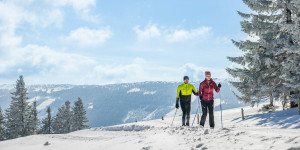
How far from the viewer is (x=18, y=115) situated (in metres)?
38.5

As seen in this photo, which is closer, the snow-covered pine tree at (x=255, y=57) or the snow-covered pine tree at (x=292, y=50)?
the snow-covered pine tree at (x=292, y=50)

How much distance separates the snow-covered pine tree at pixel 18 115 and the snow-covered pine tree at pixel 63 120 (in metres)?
11.1

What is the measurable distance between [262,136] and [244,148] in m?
0.71

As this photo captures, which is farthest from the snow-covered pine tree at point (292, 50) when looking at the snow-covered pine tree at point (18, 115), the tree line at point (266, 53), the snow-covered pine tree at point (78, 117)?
the snow-covered pine tree at point (78, 117)

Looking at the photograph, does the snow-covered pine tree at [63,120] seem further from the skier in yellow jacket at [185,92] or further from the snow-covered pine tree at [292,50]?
A: the skier in yellow jacket at [185,92]

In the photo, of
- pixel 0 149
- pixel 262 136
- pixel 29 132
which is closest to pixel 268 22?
pixel 262 136

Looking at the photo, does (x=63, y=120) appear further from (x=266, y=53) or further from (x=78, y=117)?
(x=266, y=53)

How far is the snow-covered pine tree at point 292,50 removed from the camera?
14.2 meters

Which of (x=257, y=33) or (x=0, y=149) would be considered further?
(x=257, y=33)

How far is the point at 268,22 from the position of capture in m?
19.1

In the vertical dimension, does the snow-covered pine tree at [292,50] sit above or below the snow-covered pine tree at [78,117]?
above

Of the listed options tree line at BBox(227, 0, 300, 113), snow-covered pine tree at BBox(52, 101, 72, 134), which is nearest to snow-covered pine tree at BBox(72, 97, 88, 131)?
snow-covered pine tree at BBox(52, 101, 72, 134)

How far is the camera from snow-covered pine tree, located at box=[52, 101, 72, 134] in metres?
50.3

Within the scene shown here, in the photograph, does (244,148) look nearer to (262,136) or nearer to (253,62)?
(262,136)
